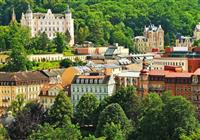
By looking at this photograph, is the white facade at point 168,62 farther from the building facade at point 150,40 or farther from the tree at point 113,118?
the building facade at point 150,40

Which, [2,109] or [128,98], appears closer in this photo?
[128,98]

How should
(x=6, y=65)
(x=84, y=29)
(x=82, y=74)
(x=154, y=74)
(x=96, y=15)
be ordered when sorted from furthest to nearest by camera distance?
(x=96, y=15), (x=84, y=29), (x=6, y=65), (x=82, y=74), (x=154, y=74)

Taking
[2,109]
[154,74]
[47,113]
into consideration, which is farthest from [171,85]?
[2,109]

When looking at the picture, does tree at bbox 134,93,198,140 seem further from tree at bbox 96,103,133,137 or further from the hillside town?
tree at bbox 96,103,133,137

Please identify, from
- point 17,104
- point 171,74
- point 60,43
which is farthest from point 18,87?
point 60,43

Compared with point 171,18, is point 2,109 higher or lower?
lower

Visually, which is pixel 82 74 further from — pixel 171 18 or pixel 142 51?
pixel 171 18

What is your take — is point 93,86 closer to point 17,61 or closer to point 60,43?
point 17,61
